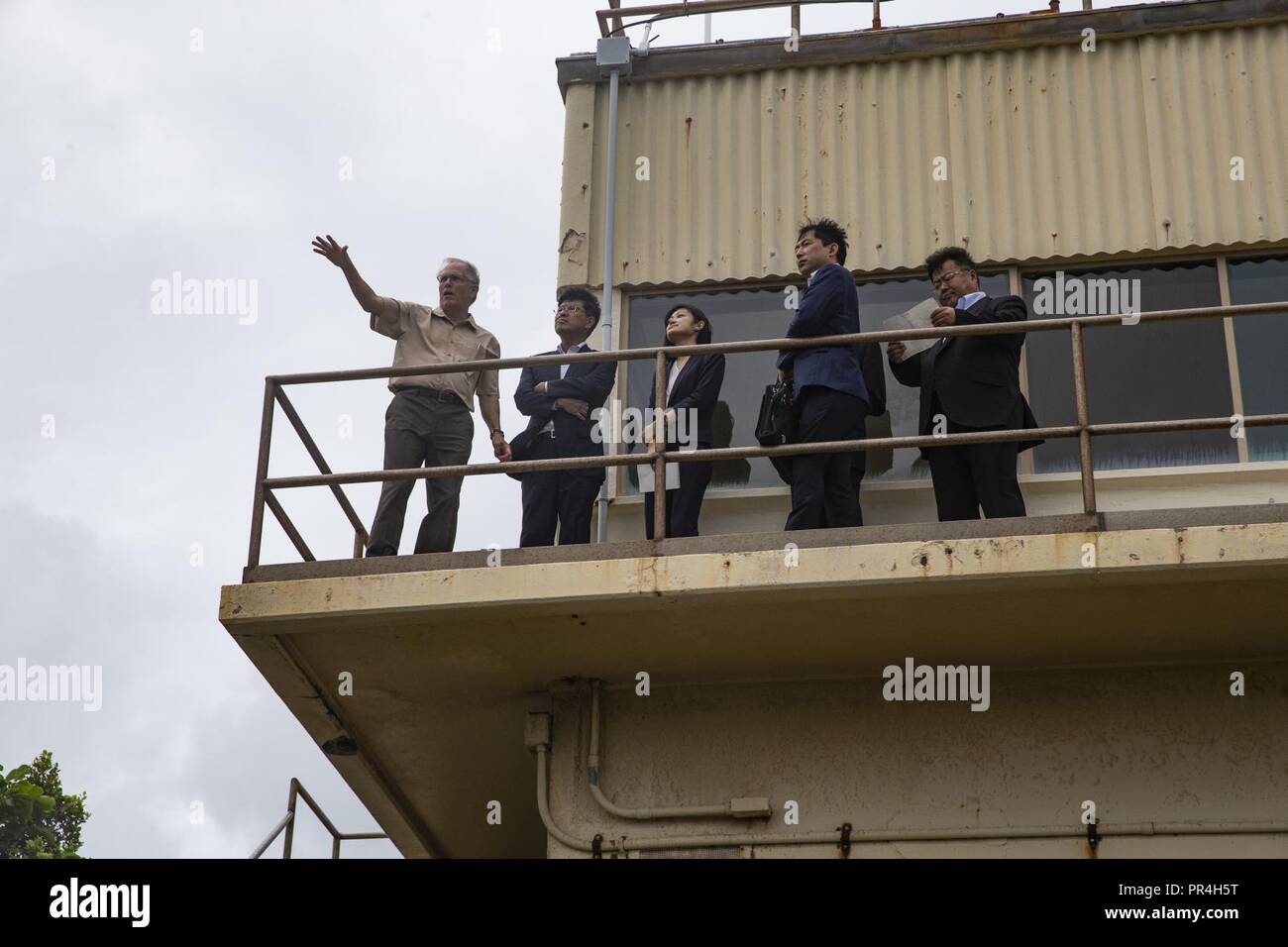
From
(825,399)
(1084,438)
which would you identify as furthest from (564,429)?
(1084,438)

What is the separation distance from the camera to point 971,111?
420 inches

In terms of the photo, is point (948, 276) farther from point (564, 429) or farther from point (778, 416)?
point (564, 429)

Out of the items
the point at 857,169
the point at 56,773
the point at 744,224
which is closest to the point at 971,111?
the point at 857,169

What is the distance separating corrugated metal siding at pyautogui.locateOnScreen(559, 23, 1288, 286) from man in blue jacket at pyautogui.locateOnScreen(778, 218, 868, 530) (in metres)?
1.74

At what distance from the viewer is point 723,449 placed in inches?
340

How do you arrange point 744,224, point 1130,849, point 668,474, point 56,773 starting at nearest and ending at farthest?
point 1130,849 < point 668,474 < point 744,224 < point 56,773

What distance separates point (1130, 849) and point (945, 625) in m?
1.44

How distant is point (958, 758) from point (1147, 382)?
2.79 metres

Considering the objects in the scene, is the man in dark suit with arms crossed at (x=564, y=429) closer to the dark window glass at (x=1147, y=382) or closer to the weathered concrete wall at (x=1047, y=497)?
the weathered concrete wall at (x=1047, y=497)

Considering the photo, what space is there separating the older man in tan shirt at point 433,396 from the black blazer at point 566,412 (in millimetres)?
361

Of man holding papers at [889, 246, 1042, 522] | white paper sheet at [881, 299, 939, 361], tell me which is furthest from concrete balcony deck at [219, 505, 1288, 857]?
white paper sheet at [881, 299, 939, 361]

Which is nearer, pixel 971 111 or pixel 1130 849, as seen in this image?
pixel 1130 849
